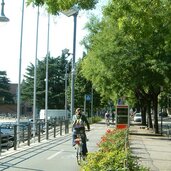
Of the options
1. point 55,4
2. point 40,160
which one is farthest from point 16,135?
point 55,4

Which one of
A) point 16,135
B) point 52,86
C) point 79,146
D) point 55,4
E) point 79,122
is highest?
point 52,86

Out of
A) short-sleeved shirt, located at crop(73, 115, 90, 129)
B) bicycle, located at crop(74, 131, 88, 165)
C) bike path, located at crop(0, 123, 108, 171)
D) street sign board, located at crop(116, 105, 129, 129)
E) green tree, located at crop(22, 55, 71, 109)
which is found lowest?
bike path, located at crop(0, 123, 108, 171)

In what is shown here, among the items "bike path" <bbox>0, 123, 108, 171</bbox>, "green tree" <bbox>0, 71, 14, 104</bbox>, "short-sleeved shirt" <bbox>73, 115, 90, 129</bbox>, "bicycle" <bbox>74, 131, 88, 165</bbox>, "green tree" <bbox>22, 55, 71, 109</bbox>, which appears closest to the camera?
"bike path" <bbox>0, 123, 108, 171</bbox>

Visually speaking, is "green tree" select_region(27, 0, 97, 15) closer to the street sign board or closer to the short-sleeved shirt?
the short-sleeved shirt

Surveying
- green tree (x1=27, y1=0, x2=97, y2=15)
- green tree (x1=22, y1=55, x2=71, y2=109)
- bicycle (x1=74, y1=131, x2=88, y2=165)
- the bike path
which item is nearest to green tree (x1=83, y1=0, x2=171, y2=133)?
the bike path

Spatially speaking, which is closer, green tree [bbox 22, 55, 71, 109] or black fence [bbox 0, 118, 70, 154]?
black fence [bbox 0, 118, 70, 154]

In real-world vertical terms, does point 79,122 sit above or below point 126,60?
below

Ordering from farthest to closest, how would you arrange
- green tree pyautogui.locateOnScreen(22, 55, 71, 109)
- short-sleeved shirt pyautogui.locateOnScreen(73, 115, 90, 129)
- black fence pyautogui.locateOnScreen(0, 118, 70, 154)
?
green tree pyautogui.locateOnScreen(22, 55, 71, 109)
black fence pyautogui.locateOnScreen(0, 118, 70, 154)
short-sleeved shirt pyautogui.locateOnScreen(73, 115, 90, 129)

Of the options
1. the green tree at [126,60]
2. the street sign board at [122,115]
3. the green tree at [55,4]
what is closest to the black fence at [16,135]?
the street sign board at [122,115]

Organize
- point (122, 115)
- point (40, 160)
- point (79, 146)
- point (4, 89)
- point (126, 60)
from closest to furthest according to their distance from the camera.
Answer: point (79, 146) < point (40, 160) < point (126, 60) < point (122, 115) < point (4, 89)

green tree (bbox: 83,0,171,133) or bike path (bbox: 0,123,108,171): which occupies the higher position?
green tree (bbox: 83,0,171,133)

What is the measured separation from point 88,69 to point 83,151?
21.3m

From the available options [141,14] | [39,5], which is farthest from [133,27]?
[39,5]

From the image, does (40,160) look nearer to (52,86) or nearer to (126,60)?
(126,60)
